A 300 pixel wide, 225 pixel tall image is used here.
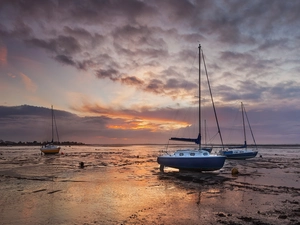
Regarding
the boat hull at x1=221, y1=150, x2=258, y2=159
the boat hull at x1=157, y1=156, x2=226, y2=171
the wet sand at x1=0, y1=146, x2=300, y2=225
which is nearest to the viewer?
the wet sand at x1=0, y1=146, x2=300, y2=225

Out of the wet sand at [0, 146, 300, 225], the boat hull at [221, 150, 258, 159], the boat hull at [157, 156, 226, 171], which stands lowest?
the boat hull at [221, 150, 258, 159]

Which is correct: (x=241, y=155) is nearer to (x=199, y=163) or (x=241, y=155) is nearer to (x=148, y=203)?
(x=199, y=163)

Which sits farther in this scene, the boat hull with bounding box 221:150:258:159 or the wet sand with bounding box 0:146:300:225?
the boat hull with bounding box 221:150:258:159

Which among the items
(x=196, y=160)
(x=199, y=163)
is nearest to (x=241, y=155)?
(x=199, y=163)

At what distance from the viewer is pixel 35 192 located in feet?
55.6

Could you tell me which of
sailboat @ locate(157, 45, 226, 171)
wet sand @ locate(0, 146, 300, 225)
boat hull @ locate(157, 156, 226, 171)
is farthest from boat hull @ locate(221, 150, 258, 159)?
wet sand @ locate(0, 146, 300, 225)

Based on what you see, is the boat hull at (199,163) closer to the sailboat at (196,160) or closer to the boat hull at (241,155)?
the sailboat at (196,160)

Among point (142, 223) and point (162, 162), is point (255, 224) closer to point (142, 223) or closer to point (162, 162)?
point (142, 223)

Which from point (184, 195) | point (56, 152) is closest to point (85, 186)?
point (184, 195)

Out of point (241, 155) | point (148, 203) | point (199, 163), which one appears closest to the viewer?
point (148, 203)

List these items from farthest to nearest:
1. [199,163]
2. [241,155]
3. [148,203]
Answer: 1. [241,155]
2. [199,163]
3. [148,203]

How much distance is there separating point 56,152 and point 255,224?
6590cm

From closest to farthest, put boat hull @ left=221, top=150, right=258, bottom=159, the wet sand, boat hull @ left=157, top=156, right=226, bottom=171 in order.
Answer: the wet sand < boat hull @ left=157, top=156, right=226, bottom=171 < boat hull @ left=221, top=150, right=258, bottom=159

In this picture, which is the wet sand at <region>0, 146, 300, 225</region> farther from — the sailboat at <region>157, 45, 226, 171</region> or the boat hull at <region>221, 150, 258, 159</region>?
the boat hull at <region>221, 150, 258, 159</region>
